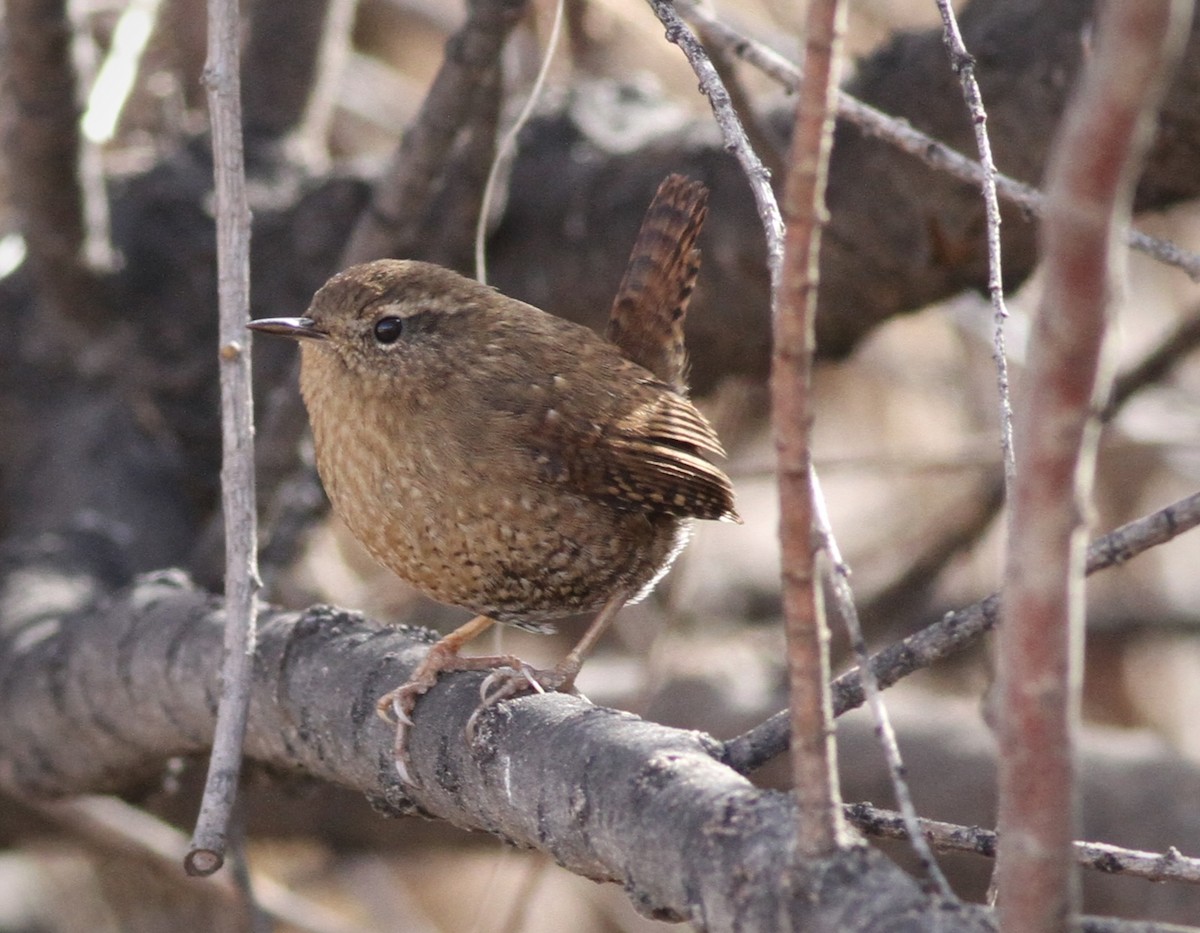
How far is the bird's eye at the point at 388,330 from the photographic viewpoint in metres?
2.64

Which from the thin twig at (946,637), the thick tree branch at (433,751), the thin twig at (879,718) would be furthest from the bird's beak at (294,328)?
the thin twig at (879,718)

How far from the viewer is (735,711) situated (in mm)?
3992

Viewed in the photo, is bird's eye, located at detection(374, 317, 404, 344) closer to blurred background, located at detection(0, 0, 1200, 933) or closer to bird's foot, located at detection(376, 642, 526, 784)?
bird's foot, located at detection(376, 642, 526, 784)

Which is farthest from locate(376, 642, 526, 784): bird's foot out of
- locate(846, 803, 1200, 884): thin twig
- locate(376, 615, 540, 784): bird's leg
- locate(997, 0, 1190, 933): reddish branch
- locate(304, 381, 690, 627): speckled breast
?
locate(997, 0, 1190, 933): reddish branch

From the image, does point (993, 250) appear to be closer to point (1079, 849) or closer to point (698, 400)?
point (1079, 849)

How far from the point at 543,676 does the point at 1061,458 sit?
5.44ft

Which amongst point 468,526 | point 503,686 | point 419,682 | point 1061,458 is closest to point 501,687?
point 503,686

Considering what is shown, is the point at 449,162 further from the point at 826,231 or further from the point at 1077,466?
the point at 1077,466

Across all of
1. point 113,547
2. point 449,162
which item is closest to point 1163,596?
point 449,162

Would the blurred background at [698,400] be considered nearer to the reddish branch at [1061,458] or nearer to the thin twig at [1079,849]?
the thin twig at [1079,849]

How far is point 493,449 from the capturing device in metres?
2.51

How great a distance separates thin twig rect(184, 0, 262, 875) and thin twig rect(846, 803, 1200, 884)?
0.82 m

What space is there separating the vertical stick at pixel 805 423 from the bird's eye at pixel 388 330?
4.94 feet

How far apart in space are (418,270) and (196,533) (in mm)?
1685
